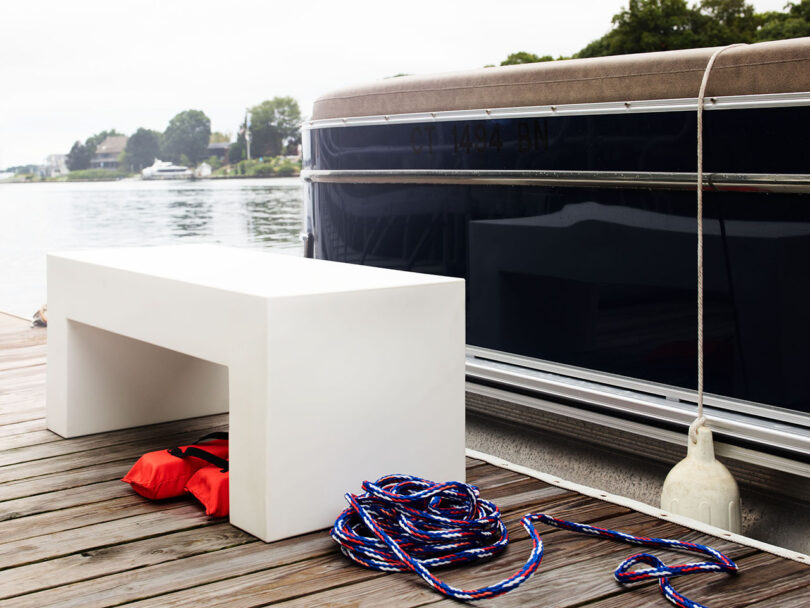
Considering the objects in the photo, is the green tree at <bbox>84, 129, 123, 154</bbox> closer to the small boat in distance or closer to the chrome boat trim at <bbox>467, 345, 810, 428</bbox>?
the small boat in distance

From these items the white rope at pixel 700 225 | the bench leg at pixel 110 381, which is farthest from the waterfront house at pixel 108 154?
the white rope at pixel 700 225

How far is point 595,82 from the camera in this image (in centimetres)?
290

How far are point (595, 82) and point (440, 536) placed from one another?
158cm

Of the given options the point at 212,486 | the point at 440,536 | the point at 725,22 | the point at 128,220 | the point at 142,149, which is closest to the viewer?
the point at 440,536

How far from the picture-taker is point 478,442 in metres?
3.58

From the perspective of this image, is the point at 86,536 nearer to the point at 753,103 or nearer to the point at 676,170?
the point at 676,170

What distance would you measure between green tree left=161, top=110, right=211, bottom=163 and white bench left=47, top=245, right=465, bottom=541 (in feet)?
82.1

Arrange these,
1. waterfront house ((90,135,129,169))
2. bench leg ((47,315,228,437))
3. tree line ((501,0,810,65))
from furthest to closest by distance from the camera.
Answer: tree line ((501,0,810,65))
waterfront house ((90,135,129,169))
bench leg ((47,315,228,437))

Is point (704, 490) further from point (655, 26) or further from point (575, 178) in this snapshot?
point (655, 26)

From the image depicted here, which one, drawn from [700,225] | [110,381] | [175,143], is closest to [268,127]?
[175,143]

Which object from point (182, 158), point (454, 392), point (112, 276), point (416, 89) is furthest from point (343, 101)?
point (182, 158)

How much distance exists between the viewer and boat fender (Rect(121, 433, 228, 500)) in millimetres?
2439

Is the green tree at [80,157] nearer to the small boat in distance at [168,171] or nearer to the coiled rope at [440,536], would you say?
the small boat in distance at [168,171]

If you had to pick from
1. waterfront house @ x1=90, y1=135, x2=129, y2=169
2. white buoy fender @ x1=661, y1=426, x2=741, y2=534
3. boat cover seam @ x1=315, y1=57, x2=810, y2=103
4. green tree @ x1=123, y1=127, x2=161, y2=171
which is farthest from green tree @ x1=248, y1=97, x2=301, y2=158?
white buoy fender @ x1=661, y1=426, x2=741, y2=534
